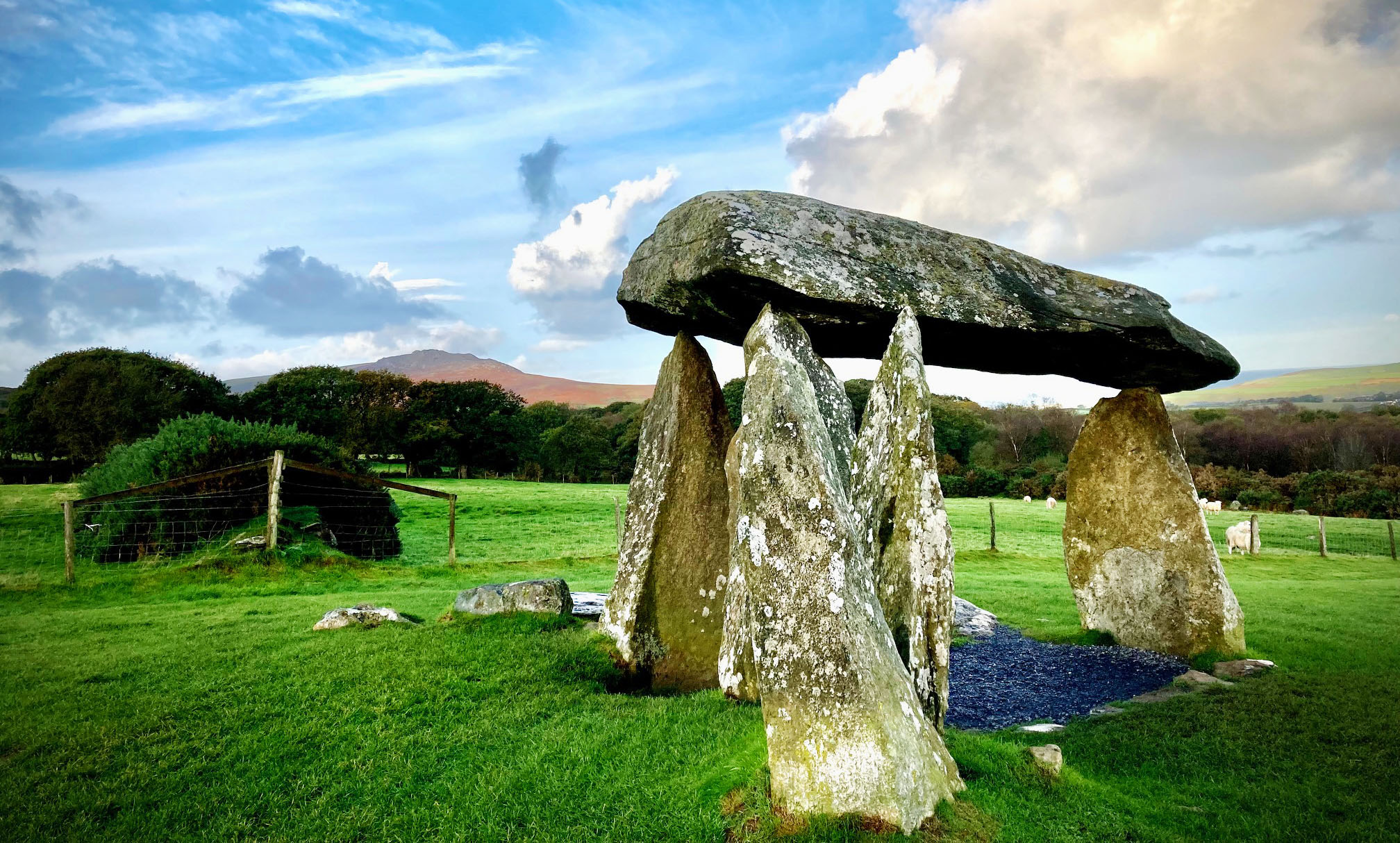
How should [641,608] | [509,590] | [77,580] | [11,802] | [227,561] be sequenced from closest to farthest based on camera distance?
[11,802] → [641,608] → [509,590] → [77,580] → [227,561]

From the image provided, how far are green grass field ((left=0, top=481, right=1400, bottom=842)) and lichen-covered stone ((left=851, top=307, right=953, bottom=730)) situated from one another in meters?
0.82

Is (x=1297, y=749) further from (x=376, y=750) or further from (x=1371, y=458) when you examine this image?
(x=1371, y=458)

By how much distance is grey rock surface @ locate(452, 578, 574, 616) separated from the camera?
9.96 m

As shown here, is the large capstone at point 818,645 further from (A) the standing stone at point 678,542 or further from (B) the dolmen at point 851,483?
(A) the standing stone at point 678,542

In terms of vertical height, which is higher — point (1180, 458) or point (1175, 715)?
point (1180, 458)

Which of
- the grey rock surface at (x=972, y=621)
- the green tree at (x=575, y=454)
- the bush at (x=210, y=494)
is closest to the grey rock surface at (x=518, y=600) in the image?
the grey rock surface at (x=972, y=621)

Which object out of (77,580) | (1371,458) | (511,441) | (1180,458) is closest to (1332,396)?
(1371,458)

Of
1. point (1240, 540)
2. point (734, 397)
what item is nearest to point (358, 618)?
point (1240, 540)

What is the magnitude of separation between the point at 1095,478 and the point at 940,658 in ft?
22.7

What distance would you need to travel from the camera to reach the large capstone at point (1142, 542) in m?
10.9

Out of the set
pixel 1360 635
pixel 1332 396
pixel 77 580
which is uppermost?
pixel 1332 396

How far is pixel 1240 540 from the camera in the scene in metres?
26.1

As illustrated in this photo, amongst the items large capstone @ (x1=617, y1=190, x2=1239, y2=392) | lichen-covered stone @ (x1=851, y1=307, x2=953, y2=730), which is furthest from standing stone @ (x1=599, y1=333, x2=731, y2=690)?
lichen-covered stone @ (x1=851, y1=307, x2=953, y2=730)

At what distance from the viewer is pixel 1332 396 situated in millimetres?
73375
